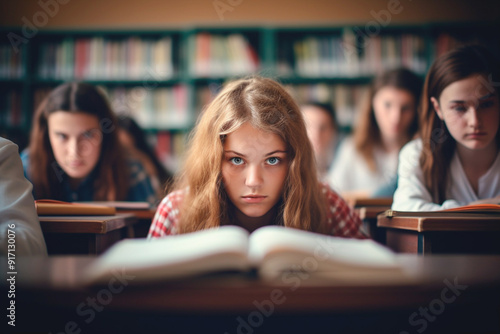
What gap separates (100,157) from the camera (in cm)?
208

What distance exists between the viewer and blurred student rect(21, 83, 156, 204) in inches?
75.5

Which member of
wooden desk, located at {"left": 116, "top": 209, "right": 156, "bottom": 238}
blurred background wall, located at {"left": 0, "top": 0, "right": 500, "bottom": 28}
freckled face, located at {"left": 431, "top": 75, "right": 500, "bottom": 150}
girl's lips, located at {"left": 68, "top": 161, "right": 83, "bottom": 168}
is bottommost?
wooden desk, located at {"left": 116, "top": 209, "right": 156, "bottom": 238}

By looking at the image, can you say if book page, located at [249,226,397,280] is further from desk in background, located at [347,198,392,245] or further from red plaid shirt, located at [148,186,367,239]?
desk in background, located at [347,198,392,245]

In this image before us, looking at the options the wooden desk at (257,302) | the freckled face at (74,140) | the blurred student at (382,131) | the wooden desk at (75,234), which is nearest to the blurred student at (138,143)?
the freckled face at (74,140)

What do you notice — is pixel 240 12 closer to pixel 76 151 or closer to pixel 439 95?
pixel 76 151

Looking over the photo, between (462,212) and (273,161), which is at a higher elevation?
(273,161)

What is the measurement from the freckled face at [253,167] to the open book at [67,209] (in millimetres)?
461

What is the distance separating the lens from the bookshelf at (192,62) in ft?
12.1

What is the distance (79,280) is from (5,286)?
10cm

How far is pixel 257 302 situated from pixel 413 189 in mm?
1003

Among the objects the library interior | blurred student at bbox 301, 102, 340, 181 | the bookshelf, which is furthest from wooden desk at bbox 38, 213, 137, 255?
the bookshelf

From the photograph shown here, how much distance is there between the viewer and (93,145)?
198cm

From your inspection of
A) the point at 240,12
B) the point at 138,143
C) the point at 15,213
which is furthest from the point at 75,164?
the point at 240,12

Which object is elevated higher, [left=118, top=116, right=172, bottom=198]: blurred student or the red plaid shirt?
[left=118, top=116, right=172, bottom=198]: blurred student
